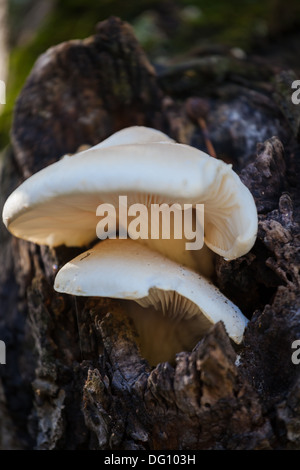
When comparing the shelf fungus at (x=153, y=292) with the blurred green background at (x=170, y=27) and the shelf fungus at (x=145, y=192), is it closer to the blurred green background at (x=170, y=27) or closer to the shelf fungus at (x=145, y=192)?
the shelf fungus at (x=145, y=192)

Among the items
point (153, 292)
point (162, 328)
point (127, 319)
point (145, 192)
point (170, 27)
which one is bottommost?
point (162, 328)

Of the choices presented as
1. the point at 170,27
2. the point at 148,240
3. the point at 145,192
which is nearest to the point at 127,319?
the point at 148,240

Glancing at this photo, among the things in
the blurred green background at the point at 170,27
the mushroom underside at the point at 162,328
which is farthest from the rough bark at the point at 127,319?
the blurred green background at the point at 170,27

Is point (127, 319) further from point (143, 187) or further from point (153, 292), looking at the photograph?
point (143, 187)

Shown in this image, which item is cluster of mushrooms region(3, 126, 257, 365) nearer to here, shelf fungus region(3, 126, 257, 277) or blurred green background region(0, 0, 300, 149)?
shelf fungus region(3, 126, 257, 277)

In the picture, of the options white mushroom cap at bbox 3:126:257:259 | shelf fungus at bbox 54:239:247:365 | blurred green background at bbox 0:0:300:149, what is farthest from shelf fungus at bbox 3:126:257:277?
blurred green background at bbox 0:0:300:149

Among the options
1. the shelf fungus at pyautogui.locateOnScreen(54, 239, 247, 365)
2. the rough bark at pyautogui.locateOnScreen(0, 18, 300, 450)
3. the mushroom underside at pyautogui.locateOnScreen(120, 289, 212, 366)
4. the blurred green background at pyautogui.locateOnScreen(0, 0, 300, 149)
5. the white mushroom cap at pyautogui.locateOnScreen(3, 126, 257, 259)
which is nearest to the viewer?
the white mushroom cap at pyautogui.locateOnScreen(3, 126, 257, 259)

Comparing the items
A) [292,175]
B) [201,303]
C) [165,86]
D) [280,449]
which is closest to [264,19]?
[165,86]
